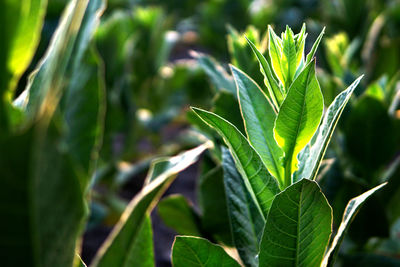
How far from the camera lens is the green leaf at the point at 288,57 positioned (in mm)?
833

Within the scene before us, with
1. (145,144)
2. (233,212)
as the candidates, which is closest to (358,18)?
(145,144)

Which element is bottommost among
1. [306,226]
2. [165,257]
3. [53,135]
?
[165,257]

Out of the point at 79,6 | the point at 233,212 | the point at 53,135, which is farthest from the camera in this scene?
the point at 233,212

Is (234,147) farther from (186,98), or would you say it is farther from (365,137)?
(186,98)

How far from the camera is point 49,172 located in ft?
1.69

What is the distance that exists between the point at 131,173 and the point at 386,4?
6.21 ft

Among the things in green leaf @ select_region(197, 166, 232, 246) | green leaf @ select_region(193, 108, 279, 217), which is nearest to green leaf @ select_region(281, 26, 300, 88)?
green leaf @ select_region(193, 108, 279, 217)

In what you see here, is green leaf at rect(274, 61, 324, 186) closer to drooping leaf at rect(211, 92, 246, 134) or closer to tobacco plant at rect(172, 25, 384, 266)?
tobacco plant at rect(172, 25, 384, 266)

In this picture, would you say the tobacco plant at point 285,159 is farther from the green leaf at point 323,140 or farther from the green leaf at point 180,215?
the green leaf at point 180,215

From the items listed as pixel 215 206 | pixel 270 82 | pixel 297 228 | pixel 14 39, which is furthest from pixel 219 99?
pixel 14 39

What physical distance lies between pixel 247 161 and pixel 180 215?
49 centimetres

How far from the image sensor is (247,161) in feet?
2.62

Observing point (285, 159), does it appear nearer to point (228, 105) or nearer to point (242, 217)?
point (242, 217)

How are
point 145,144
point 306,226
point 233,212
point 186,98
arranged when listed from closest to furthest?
point 306,226
point 233,212
point 186,98
point 145,144
